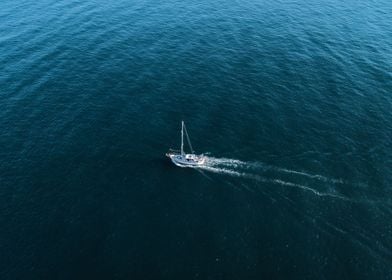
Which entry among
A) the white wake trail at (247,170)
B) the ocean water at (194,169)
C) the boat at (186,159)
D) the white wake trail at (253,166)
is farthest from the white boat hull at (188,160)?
the white wake trail at (253,166)

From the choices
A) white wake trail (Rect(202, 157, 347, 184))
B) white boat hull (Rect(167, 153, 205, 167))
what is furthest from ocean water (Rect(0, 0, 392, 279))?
white boat hull (Rect(167, 153, 205, 167))

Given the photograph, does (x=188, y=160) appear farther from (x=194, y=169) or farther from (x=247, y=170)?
(x=247, y=170)

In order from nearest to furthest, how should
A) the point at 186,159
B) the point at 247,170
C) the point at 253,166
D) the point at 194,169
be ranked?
1. the point at 247,170
2. the point at 253,166
3. the point at 194,169
4. the point at 186,159

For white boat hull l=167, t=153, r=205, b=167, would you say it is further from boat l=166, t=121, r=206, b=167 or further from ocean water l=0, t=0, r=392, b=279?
ocean water l=0, t=0, r=392, b=279

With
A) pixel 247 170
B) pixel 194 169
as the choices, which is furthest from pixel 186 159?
pixel 247 170

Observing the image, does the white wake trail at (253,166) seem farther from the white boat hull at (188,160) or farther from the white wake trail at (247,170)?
the white boat hull at (188,160)

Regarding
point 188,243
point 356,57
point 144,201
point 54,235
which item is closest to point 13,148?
point 54,235

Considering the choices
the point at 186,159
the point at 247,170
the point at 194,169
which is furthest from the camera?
the point at 186,159

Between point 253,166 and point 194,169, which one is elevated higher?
point 253,166
